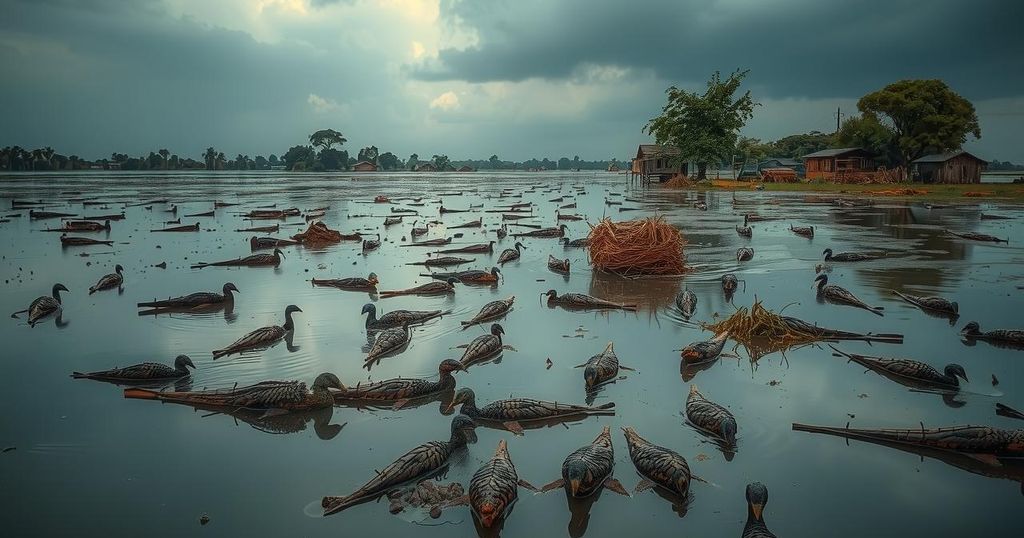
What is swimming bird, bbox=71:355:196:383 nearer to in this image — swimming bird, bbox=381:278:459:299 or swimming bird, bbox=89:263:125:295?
swimming bird, bbox=381:278:459:299

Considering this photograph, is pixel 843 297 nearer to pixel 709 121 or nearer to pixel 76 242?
pixel 76 242

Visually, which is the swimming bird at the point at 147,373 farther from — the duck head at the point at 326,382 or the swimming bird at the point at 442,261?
the swimming bird at the point at 442,261

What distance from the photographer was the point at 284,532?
5340mm

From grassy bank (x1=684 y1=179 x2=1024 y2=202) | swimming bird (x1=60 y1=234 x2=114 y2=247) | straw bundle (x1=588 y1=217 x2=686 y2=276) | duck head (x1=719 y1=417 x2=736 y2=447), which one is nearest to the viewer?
duck head (x1=719 y1=417 x2=736 y2=447)

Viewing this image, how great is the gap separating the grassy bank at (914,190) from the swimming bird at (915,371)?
133 ft

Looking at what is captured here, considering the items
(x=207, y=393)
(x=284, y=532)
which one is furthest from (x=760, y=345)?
(x=207, y=393)

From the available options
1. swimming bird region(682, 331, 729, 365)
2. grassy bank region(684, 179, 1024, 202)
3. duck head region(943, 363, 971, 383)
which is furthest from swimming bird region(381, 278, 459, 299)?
grassy bank region(684, 179, 1024, 202)

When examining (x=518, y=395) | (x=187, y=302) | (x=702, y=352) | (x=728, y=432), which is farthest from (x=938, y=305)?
(x=187, y=302)

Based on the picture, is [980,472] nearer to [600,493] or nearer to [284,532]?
[600,493]

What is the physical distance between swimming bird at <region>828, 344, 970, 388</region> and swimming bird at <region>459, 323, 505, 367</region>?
5670mm

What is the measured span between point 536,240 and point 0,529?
2059 centimetres

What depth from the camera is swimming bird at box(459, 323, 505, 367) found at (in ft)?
31.2

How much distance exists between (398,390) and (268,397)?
66.0 inches

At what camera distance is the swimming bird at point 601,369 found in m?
8.34
